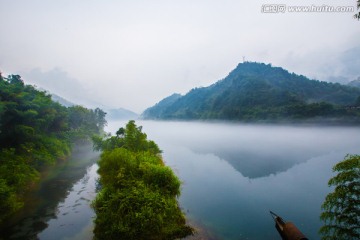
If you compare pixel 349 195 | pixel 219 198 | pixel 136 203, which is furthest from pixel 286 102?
pixel 136 203

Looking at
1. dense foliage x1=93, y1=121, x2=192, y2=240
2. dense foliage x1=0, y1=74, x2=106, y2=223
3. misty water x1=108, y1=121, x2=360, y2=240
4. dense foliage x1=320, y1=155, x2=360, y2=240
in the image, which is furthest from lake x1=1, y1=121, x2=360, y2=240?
dense foliage x1=320, y1=155, x2=360, y2=240

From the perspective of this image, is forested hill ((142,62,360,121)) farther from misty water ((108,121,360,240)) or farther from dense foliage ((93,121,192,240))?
dense foliage ((93,121,192,240))

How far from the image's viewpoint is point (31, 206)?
25.9m

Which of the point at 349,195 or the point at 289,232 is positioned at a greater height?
the point at 349,195

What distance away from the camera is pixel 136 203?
16656mm

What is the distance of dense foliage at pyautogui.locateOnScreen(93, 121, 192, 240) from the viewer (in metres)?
15.8

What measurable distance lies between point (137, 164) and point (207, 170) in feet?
98.2

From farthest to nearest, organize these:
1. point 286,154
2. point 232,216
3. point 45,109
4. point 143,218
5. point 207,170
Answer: point 286,154
point 207,170
point 45,109
point 232,216
point 143,218

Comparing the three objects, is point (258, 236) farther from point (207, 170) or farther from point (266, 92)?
point (266, 92)

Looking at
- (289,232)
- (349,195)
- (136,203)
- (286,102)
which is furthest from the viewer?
(286,102)

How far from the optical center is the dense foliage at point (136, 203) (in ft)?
51.7

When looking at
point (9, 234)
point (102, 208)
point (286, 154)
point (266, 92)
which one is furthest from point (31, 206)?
point (266, 92)

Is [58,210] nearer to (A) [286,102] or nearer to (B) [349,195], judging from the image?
(B) [349,195]

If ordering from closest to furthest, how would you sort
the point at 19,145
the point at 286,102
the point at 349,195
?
the point at 349,195, the point at 19,145, the point at 286,102
